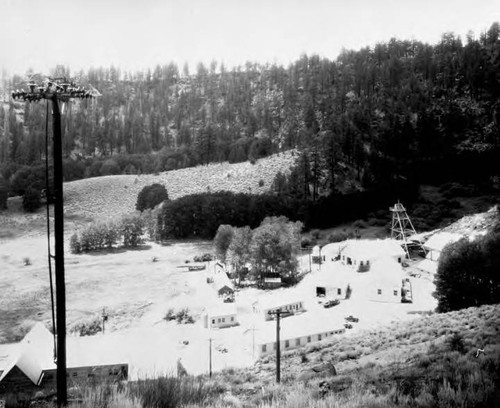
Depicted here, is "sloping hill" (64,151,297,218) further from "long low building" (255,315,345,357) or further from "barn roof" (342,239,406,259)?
"long low building" (255,315,345,357)

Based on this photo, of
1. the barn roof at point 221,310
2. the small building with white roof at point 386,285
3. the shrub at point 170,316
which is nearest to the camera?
the barn roof at point 221,310

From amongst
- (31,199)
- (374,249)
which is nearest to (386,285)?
(374,249)

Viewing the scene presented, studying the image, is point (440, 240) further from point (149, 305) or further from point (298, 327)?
point (149, 305)

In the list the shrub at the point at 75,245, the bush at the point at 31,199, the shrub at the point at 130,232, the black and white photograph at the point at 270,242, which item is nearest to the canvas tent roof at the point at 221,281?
the black and white photograph at the point at 270,242

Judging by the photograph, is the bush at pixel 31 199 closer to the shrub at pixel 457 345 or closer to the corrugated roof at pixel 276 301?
the corrugated roof at pixel 276 301

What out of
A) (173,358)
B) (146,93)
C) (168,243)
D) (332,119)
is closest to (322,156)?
(332,119)
